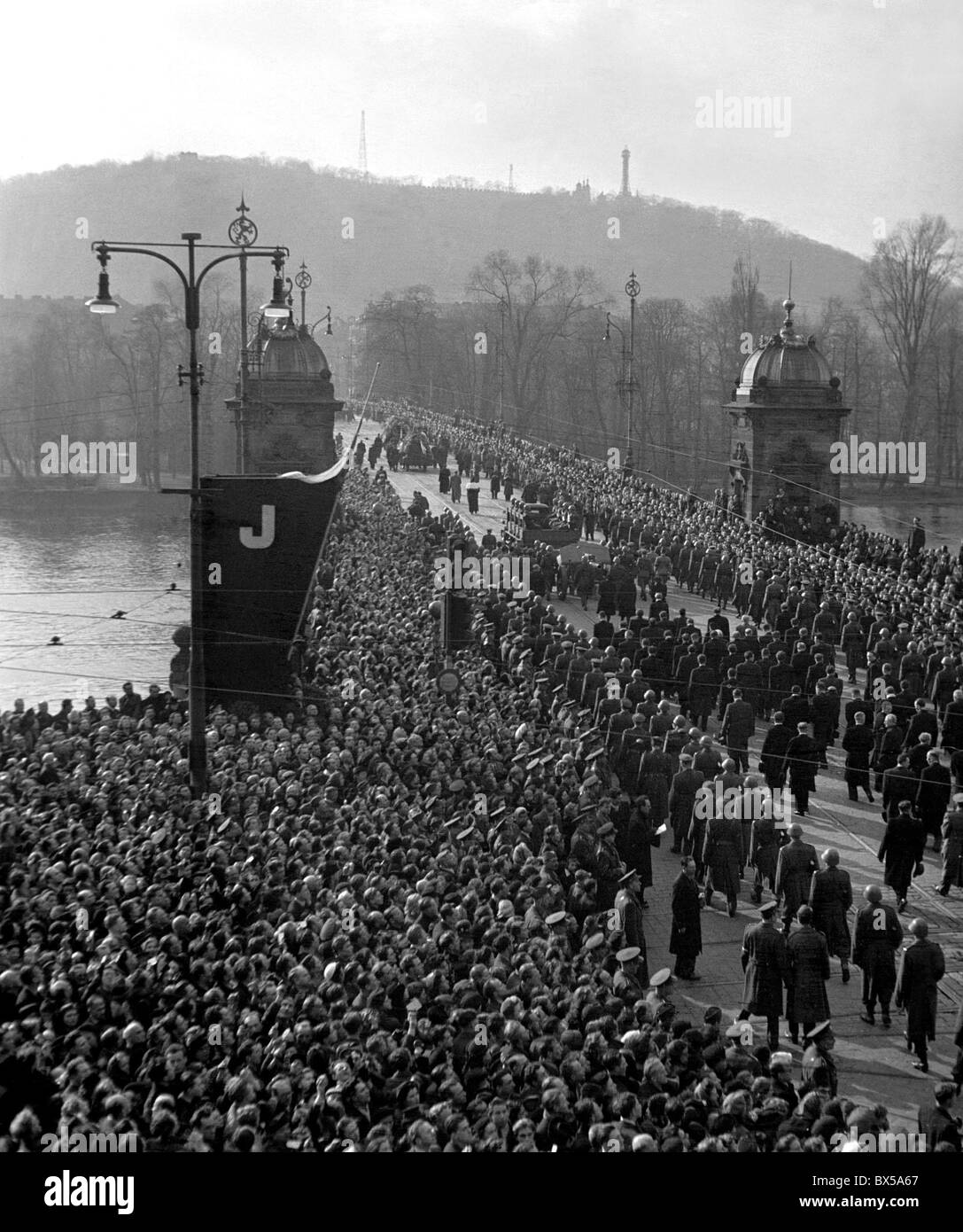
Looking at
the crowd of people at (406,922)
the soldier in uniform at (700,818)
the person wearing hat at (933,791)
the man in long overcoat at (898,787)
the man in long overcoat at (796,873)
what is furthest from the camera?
the person wearing hat at (933,791)

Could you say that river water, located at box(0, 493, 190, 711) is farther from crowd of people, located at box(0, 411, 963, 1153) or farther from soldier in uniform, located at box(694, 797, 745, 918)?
→ soldier in uniform, located at box(694, 797, 745, 918)

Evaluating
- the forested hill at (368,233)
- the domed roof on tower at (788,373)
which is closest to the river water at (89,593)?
the domed roof on tower at (788,373)

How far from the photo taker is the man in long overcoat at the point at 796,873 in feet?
41.5

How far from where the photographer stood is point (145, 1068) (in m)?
8.34

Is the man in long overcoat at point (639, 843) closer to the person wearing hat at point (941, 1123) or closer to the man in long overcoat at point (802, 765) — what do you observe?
the man in long overcoat at point (802, 765)

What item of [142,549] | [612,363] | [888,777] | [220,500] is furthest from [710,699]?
[612,363]

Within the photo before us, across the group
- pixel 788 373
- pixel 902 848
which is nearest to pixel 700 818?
pixel 902 848

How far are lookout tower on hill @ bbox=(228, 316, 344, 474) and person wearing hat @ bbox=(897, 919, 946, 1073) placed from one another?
32.7m

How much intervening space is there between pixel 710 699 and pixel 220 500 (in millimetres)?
7120

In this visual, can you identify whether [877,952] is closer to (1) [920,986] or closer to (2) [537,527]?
(1) [920,986]

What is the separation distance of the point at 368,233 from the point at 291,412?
14643 cm

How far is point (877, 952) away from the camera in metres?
11.5

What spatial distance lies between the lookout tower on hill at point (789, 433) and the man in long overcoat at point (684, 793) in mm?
22372
